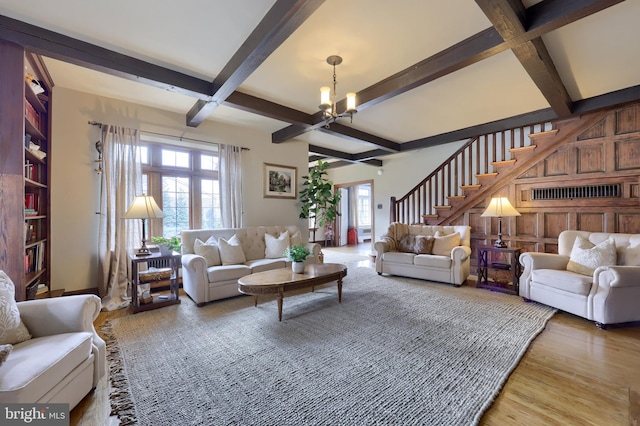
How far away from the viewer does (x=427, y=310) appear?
3119 millimetres

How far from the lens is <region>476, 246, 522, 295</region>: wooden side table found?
3.83m

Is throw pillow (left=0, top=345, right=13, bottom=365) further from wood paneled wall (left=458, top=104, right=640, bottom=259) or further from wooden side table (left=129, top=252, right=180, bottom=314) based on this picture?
wood paneled wall (left=458, top=104, right=640, bottom=259)

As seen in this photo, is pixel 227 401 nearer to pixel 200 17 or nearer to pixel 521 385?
pixel 521 385

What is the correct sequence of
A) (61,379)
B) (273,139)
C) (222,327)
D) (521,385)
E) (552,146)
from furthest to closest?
(273,139) → (552,146) → (222,327) → (521,385) → (61,379)

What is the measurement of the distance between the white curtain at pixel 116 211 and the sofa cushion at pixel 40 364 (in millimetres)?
2030

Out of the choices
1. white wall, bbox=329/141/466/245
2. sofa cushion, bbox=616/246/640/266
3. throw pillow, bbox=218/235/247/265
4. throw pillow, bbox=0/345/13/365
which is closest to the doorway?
white wall, bbox=329/141/466/245

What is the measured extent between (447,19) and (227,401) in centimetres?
326

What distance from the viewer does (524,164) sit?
176 inches

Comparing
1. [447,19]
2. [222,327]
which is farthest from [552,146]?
[222,327]

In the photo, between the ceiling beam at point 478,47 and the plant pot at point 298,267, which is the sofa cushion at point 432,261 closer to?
the plant pot at point 298,267

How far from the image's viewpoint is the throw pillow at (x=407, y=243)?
15.6ft

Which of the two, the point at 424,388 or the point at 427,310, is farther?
the point at 427,310

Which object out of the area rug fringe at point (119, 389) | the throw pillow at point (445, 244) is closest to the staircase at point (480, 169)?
the throw pillow at point (445, 244)

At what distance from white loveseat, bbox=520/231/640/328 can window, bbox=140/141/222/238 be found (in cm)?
474
